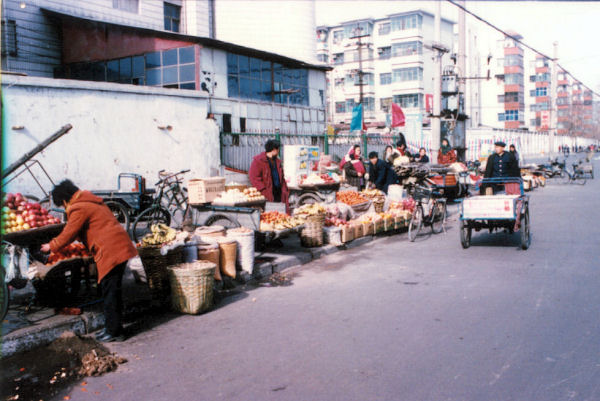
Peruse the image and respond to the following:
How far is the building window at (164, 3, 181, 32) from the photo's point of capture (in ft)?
90.7

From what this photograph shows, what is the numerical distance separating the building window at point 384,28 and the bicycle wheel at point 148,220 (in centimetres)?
6143

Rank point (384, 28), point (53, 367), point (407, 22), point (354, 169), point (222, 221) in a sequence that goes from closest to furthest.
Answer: point (53, 367), point (222, 221), point (354, 169), point (407, 22), point (384, 28)

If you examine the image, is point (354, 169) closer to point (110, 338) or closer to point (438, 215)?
point (438, 215)

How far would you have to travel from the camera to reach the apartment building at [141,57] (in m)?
21.0

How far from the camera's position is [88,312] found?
20.2 ft

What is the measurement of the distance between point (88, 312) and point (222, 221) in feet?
12.4

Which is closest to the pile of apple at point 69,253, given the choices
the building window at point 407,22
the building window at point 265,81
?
the building window at point 265,81

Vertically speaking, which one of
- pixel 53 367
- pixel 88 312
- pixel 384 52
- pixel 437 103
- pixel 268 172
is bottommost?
pixel 53 367

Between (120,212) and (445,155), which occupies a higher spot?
(445,155)

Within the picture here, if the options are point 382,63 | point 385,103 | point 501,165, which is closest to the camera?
point 501,165


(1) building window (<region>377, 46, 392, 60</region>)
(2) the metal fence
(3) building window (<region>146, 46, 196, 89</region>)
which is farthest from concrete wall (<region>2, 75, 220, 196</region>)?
(1) building window (<region>377, 46, 392, 60</region>)

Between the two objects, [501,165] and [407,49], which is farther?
[407,49]

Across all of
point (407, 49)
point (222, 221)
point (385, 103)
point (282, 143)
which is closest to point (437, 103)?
point (282, 143)

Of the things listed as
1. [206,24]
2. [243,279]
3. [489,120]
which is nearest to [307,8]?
[206,24]
